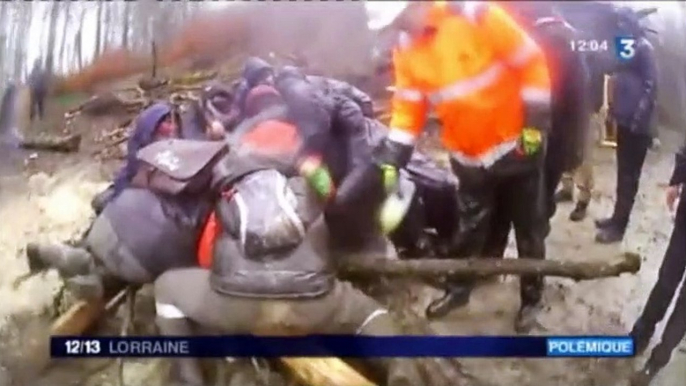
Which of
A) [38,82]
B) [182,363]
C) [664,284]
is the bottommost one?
[182,363]

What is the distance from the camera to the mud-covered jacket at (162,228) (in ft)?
3.23

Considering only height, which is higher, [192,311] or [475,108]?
[475,108]

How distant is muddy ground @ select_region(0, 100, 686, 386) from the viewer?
995mm

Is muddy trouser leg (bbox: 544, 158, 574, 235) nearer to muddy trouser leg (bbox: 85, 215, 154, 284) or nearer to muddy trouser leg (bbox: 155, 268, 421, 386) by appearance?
muddy trouser leg (bbox: 155, 268, 421, 386)

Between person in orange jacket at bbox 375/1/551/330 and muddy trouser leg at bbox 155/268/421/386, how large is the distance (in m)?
0.06

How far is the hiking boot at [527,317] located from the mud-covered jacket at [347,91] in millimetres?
220

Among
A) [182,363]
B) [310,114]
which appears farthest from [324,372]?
[310,114]

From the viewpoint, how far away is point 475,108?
3.19 ft

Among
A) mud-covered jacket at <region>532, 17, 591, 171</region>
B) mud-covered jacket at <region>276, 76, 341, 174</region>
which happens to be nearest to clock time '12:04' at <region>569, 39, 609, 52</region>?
mud-covered jacket at <region>532, 17, 591, 171</region>

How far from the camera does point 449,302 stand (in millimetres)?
992

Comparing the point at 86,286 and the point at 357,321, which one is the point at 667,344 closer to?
the point at 357,321

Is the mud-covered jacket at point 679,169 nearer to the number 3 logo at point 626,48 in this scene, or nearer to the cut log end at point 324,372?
the number 3 logo at point 626,48

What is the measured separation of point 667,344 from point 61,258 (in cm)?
55

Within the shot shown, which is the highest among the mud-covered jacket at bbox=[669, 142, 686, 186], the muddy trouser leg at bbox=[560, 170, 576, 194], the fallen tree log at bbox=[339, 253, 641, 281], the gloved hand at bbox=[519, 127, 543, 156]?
the gloved hand at bbox=[519, 127, 543, 156]
